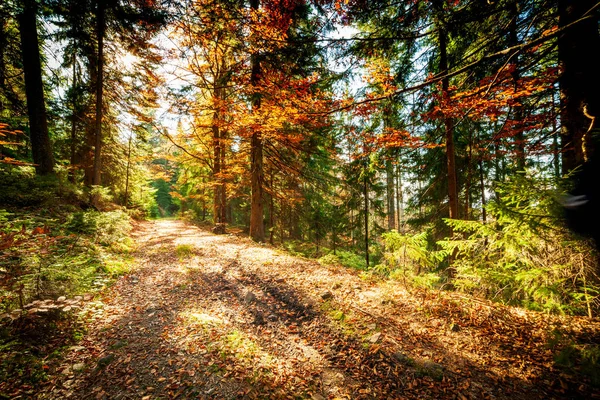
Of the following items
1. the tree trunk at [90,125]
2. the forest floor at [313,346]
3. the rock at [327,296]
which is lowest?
the forest floor at [313,346]

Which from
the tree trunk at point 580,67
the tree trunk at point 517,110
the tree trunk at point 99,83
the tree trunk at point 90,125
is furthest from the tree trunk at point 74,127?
the tree trunk at point 580,67

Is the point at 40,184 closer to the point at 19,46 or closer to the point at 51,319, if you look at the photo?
the point at 19,46

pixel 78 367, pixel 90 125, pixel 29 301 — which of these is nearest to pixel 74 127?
pixel 90 125

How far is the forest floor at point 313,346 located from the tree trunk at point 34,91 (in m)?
7.98

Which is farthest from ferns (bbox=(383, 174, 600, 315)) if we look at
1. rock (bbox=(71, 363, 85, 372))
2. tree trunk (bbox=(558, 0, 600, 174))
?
rock (bbox=(71, 363, 85, 372))

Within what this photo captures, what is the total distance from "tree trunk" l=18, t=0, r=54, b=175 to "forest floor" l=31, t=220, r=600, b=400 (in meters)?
7.98

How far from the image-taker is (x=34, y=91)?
923cm

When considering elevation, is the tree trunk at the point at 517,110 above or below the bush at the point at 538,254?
above

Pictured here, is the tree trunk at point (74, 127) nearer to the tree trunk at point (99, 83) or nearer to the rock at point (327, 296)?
the tree trunk at point (99, 83)

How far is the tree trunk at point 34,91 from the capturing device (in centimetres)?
911

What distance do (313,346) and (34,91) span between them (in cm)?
1454

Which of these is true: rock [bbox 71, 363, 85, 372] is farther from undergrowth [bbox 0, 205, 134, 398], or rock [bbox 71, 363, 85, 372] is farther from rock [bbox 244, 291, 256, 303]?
rock [bbox 244, 291, 256, 303]

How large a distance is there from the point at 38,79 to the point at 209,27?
7767 mm

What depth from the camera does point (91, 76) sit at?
12.9 meters
